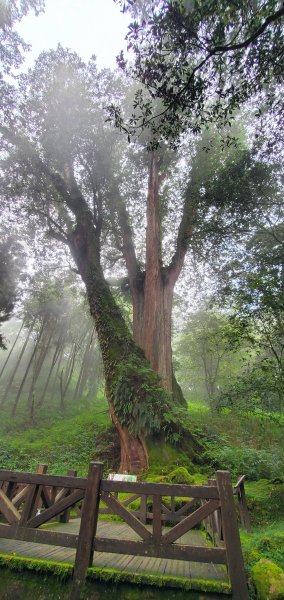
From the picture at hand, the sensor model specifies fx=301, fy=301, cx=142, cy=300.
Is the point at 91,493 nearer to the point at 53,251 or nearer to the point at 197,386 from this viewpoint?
the point at 53,251

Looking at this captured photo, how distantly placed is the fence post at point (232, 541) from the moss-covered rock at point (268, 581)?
0.19 m

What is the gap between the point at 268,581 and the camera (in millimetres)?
2758

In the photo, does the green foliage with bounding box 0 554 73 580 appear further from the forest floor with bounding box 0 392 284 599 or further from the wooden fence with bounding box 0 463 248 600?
the forest floor with bounding box 0 392 284 599

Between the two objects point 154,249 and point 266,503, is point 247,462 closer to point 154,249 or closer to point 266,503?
point 266,503

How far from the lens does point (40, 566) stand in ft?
9.61

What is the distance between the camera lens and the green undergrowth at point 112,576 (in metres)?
2.71

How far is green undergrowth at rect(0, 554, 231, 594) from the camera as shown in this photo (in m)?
2.71

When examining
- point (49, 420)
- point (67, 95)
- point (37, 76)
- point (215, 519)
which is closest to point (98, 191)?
point (67, 95)

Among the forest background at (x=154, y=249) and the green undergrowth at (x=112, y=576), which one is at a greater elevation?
the forest background at (x=154, y=249)

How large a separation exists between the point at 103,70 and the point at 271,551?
765 inches

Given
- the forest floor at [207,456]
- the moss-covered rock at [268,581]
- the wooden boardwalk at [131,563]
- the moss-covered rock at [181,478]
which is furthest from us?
the moss-covered rock at [181,478]

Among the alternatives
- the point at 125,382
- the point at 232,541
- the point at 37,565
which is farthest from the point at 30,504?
the point at 125,382

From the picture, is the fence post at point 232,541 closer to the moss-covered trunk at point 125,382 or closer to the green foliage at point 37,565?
the green foliage at point 37,565

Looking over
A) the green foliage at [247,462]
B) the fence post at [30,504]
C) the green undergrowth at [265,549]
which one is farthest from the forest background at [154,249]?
the fence post at [30,504]
